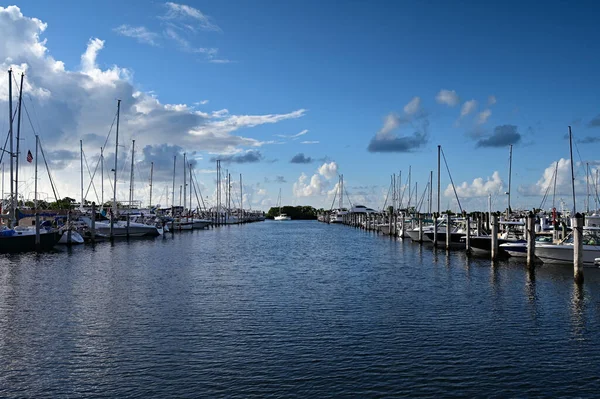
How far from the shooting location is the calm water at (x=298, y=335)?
1658 cm

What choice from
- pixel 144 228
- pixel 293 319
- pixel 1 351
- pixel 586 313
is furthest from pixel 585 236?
pixel 144 228

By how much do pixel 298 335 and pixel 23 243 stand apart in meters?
49.7

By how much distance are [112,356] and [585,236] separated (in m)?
39.6

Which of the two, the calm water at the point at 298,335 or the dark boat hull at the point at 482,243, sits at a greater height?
the dark boat hull at the point at 482,243

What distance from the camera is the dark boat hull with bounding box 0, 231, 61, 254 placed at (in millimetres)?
58069

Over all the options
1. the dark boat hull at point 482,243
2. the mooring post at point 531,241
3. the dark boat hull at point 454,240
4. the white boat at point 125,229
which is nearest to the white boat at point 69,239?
the white boat at point 125,229

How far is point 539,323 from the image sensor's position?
24.8m

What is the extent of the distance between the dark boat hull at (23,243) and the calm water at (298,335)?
61.7 feet

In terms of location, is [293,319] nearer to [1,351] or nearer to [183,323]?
[183,323]

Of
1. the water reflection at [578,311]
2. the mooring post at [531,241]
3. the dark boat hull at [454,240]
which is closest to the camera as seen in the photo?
the water reflection at [578,311]

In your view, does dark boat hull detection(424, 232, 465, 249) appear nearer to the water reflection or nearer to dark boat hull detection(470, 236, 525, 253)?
dark boat hull detection(470, 236, 525, 253)

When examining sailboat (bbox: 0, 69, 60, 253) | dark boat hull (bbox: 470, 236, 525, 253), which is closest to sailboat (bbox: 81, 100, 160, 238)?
sailboat (bbox: 0, 69, 60, 253)

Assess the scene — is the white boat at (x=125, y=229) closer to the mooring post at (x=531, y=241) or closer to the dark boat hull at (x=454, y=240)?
the dark boat hull at (x=454, y=240)

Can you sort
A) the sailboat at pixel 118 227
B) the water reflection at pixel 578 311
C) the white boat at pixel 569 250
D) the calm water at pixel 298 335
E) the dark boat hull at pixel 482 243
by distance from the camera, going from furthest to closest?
1. the sailboat at pixel 118 227
2. the dark boat hull at pixel 482 243
3. the white boat at pixel 569 250
4. the water reflection at pixel 578 311
5. the calm water at pixel 298 335
